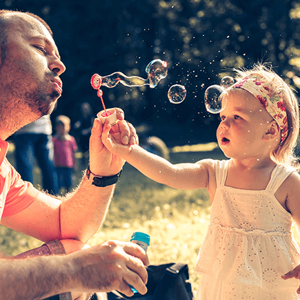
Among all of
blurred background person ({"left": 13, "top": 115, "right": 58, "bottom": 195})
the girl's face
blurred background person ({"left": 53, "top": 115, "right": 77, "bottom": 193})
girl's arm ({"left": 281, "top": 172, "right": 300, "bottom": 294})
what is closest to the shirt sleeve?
the girl's face

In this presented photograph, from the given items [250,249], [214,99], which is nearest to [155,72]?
[214,99]

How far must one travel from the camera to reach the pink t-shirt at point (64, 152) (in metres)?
5.77

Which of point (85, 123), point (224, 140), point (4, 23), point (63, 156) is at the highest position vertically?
point (4, 23)

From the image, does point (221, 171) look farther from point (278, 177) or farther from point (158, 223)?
point (158, 223)

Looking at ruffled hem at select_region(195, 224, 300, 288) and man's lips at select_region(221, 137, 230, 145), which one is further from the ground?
man's lips at select_region(221, 137, 230, 145)

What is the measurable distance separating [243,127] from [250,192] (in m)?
0.32

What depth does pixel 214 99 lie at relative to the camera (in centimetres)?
198

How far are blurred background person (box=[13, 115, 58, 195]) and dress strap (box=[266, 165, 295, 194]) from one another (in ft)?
11.0

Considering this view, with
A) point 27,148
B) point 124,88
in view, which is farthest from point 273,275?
point 124,88

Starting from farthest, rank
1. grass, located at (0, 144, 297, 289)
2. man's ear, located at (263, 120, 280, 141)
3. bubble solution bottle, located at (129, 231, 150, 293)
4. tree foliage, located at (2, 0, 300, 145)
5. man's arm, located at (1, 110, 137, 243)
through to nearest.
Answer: tree foliage, located at (2, 0, 300, 145), grass, located at (0, 144, 297, 289), man's arm, located at (1, 110, 137, 243), man's ear, located at (263, 120, 280, 141), bubble solution bottle, located at (129, 231, 150, 293)

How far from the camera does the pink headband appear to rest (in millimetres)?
1817

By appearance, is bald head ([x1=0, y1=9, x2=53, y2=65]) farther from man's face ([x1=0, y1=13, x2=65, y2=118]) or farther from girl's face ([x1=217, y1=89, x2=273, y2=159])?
girl's face ([x1=217, y1=89, x2=273, y2=159])

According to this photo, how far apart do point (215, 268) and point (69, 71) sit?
13.1 meters

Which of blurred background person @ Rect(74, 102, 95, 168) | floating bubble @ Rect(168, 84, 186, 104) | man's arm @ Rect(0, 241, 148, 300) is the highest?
floating bubble @ Rect(168, 84, 186, 104)
